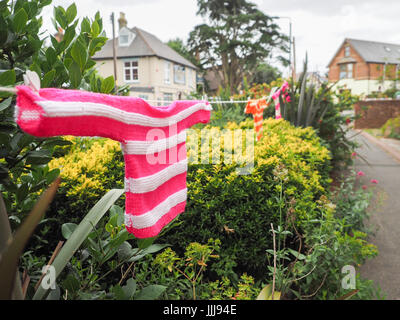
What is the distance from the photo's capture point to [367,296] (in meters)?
2.22

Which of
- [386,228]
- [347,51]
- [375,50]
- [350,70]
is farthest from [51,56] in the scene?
[375,50]

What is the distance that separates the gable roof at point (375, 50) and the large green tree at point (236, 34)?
830 inches

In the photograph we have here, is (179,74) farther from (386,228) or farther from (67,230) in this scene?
(67,230)

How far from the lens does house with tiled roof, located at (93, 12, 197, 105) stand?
2280 cm

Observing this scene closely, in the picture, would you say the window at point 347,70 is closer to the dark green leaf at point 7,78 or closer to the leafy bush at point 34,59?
the leafy bush at point 34,59

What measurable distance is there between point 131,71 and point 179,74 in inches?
193

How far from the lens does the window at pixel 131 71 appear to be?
23.2 metres

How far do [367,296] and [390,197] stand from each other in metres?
3.05

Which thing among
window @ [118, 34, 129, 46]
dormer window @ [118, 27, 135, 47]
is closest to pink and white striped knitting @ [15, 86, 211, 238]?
dormer window @ [118, 27, 135, 47]

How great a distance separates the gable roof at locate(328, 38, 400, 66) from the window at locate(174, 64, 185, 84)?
24.7 meters

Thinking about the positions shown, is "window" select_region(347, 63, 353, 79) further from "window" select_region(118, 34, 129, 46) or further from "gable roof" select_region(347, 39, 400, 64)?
"window" select_region(118, 34, 129, 46)

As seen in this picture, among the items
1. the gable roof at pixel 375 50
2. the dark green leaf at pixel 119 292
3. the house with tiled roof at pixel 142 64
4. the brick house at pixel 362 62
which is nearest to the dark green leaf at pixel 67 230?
the dark green leaf at pixel 119 292

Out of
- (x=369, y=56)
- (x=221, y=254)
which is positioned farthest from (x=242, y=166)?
(x=369, y=56)

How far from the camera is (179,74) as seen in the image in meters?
26.6
